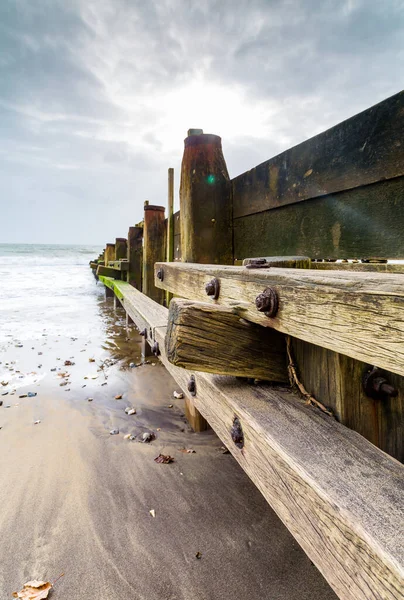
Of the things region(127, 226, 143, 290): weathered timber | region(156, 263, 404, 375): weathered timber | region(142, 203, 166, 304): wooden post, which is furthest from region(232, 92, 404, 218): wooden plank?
region(127, 226, 143, 290): weathered timber

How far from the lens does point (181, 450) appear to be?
110 inches

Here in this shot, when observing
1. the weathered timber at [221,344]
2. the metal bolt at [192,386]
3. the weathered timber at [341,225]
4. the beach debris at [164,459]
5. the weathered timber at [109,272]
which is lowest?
the beach debris at [164,459]

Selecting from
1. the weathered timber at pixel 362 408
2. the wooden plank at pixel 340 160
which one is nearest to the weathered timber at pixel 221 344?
the weathered timber at pixel 362 408

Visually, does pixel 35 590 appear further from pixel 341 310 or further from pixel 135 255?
pixel 135 255

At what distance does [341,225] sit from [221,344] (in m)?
0.74

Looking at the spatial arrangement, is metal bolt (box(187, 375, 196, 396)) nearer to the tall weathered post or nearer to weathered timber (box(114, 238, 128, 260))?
the tall weathered post

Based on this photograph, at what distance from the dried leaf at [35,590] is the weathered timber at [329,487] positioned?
1192 mm

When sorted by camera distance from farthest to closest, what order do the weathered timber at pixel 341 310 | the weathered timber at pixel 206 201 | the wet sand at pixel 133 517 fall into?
the weathered timber at pixel 206 201
the wet sand at pixel 133 517
the weathered timber at pixel 341 310

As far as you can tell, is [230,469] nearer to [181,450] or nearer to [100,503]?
[181,450]

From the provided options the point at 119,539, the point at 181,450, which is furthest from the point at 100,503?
the point at 181,450

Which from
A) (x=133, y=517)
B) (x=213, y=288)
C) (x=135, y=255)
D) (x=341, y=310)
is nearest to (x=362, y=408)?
(x=341, y=310)

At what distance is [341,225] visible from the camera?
1483 millimetres

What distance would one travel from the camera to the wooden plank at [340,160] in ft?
3.89

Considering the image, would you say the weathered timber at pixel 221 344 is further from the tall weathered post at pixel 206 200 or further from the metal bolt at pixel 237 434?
the tall weathered post at pixel 206 200
